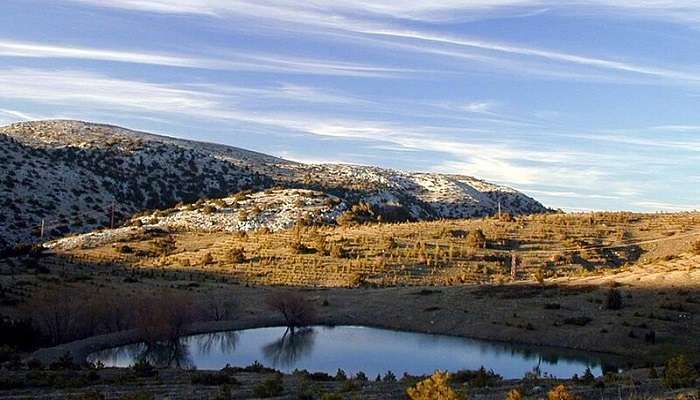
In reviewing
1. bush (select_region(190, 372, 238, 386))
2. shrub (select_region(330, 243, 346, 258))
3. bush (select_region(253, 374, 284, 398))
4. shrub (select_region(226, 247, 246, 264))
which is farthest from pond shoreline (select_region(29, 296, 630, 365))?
shrub (select_region(226, 247, 246, 264))

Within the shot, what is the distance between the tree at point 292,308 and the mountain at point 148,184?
3539 centimetres

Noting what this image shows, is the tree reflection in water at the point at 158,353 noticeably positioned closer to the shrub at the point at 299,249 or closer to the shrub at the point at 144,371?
the shrub at the point at 144,371

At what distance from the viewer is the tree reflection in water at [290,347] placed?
103ft

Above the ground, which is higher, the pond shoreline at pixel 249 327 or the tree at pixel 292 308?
the tree at pixel 292 308

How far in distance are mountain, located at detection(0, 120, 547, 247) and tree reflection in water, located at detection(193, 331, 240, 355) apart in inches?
1515

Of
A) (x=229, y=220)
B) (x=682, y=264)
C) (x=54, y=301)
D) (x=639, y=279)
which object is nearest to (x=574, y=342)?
(x=639, y=279)

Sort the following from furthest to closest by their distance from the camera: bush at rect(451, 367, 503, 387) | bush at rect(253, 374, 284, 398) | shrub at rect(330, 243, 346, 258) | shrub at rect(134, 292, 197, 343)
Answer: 1. shrub at rect(330, 243, 346, 258)
2. shrub at rect(134, 292, 197, 343)
3. bush at rect(451, 367, 503, 387)
4. bush at rect(253, 374, 284, 398)

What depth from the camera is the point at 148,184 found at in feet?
328

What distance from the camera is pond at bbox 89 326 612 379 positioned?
97.7ft

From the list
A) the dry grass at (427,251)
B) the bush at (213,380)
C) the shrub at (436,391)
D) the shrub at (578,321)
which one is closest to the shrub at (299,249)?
the dry grass at (427,251)

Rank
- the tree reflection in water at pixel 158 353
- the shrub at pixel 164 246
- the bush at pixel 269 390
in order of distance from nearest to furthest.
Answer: the bush at pixel 269 390 → the tree reflection in water at pixel 158 353 → the shrub at pixel 164 246

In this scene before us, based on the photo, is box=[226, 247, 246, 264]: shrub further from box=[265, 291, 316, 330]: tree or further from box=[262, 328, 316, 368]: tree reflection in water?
box=[262, 328, 316, 368]: tree reflection in water

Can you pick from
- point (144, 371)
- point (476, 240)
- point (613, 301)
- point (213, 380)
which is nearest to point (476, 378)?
point (213, 380)

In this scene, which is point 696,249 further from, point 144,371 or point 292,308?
point 144,371
